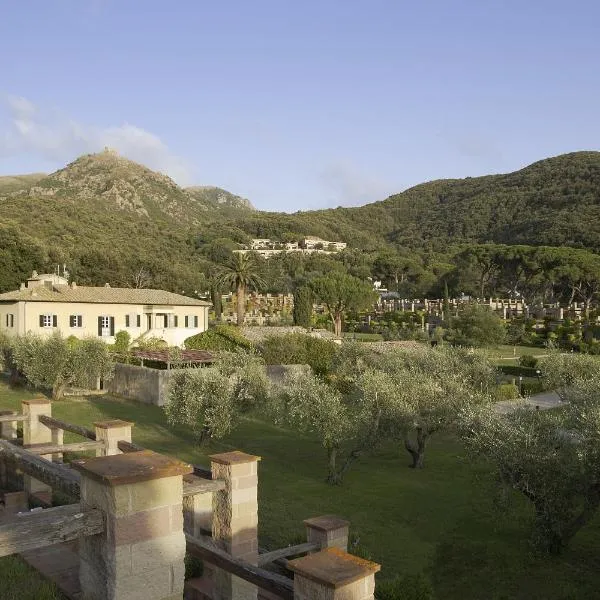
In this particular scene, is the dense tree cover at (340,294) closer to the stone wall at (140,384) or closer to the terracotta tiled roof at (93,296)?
the terracotta tiled roof at (93,296)

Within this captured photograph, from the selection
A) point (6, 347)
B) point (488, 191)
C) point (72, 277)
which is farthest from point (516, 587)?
point (488, 191)

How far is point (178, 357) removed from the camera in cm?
3158

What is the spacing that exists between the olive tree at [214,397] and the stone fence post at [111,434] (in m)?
8.80

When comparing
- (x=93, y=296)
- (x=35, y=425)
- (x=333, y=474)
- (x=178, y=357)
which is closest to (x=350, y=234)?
(x=93, y=296)

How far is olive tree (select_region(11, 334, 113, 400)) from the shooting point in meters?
A: 27.9

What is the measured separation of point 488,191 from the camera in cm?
16238

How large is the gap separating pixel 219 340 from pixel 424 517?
2760 centimetres

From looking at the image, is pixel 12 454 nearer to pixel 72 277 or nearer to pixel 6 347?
pixel 6 347

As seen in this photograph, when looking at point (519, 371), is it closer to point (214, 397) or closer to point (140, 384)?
point (140, 384)

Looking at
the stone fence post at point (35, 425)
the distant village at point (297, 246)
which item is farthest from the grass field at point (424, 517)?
the distant village at point (297, 246)

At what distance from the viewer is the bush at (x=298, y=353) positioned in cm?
3581

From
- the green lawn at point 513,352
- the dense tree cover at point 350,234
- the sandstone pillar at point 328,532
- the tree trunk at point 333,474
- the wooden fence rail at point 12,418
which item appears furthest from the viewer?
the dense tree cover at point 350,234

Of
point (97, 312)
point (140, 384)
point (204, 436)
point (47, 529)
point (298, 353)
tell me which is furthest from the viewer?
point (97, 312)

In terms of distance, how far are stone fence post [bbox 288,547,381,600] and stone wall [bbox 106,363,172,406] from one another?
23.3m
